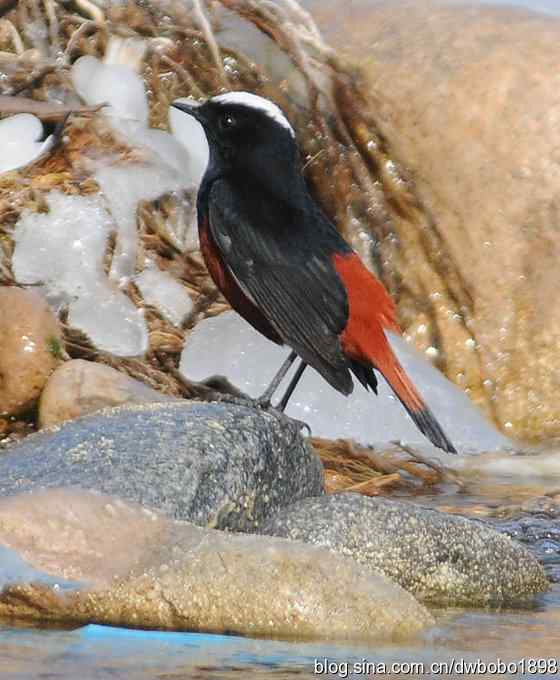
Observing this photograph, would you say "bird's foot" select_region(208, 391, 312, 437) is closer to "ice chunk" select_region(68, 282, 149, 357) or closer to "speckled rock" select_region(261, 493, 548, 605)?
"speckled rock" select_region(261, 493, 548, 605)

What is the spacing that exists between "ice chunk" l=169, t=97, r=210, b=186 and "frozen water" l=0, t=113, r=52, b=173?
0.62m

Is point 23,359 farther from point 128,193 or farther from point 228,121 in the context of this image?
point 128,193

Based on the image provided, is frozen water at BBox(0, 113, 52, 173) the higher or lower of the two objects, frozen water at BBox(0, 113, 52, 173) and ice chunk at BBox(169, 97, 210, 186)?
the lower

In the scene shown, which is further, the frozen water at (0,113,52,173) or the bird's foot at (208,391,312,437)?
the frozen water at (0,113,52,173)

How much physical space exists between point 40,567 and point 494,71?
15.7ft

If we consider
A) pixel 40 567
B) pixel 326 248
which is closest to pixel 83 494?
pixel 40 567

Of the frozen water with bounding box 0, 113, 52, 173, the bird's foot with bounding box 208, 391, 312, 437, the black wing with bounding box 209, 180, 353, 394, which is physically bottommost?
the frozen water with bounding box 0, 113, 52, 173

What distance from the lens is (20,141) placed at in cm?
735

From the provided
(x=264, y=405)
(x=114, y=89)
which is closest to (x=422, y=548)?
(x=264, y=405)

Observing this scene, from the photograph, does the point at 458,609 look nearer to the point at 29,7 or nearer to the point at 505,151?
the point at 505,151

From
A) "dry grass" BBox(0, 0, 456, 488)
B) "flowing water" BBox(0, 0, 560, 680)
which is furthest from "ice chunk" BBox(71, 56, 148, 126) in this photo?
"flowing water" BBox(0, 0, 560, 680)

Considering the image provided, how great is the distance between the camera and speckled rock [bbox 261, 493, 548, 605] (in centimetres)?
457

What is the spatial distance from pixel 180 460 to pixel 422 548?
2.53 ft

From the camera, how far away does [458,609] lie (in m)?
4.46
